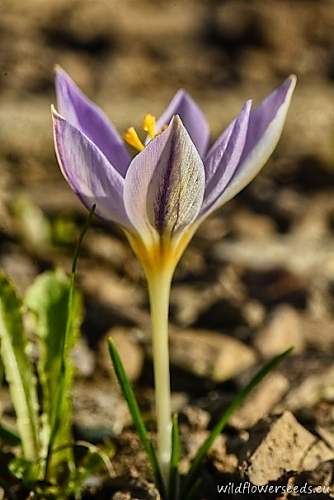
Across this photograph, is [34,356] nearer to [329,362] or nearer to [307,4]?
[329,362]

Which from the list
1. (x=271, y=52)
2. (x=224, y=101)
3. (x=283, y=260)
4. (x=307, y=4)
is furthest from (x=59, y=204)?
(x=307, y=4)

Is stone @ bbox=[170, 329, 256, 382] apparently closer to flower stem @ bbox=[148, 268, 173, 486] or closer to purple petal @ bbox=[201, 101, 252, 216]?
flower stem @ bbox=[148, 268, 173, 486]

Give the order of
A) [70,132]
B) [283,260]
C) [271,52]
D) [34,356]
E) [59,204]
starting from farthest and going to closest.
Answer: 1. [271,52]
2. [59,204]
3. [283,260]
4. [34,356]
5. [70,132]

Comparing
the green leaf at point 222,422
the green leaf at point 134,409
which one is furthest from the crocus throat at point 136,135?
the green leaf at point 222,422

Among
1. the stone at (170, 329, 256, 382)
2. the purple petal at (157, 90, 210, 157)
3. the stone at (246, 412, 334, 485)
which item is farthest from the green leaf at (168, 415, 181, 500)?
the stone at (170, 329, 256, 382)

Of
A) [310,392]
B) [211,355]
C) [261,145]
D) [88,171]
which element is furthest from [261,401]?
[88,171]

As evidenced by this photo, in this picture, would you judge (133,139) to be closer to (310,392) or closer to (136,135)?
(136,135)
